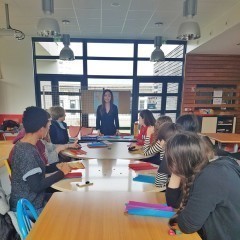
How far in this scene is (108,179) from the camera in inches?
73.0

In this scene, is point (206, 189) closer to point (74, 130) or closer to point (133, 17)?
point (133, 17)

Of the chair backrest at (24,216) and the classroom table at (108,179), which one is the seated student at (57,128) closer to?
the classroom table at (108,179)

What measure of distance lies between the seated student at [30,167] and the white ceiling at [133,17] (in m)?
2.55

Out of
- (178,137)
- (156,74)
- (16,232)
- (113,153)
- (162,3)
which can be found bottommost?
(16,232)

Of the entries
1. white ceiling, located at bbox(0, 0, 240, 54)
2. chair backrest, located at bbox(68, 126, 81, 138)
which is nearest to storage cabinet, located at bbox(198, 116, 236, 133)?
white ceiling, located at bbox(0, 0, 240, 54)

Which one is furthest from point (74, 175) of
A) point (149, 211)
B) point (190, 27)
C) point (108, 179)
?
point (190, 27)

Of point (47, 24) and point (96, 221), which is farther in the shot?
point (47, 24)

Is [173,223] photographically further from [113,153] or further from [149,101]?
[149,101]

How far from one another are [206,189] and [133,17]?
3.82 m

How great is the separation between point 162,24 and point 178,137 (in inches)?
154

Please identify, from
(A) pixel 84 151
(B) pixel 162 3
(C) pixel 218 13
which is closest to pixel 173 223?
(A) pixel 84 151

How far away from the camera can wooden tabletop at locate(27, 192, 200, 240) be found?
1.04m

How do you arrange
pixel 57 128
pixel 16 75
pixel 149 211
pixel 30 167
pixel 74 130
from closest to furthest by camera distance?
pixel 149 211
pixel 30 167
pixel 57 128
pixel 74 130
pixel 16 75

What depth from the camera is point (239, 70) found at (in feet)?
19.0
